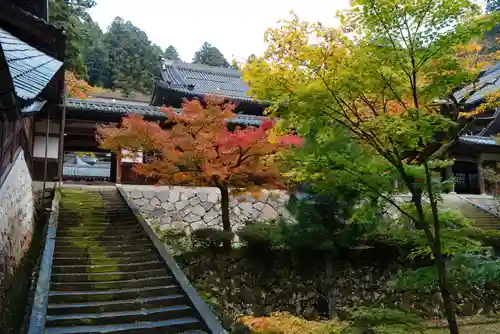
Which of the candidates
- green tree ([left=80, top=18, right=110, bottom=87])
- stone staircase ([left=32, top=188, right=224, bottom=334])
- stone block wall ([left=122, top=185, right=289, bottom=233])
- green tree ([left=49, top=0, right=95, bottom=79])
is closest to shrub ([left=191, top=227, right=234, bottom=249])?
stone staircase ([left=32, top=188, right=224, bottom=334])

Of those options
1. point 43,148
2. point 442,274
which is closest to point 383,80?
point 442,274

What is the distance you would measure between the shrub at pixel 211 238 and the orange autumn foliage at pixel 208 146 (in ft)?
4.29

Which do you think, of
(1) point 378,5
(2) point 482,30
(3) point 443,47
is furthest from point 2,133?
(2) point 482,30

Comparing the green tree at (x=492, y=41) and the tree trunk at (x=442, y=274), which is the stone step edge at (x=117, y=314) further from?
the green tree at (x=492, y=41)

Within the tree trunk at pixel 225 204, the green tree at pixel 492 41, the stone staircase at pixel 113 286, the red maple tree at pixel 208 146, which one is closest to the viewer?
the stone staircase at pixel 113 286

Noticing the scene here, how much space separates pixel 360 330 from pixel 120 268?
490cm

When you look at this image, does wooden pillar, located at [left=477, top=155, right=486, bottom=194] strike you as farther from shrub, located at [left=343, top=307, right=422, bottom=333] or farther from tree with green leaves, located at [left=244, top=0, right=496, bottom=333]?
shrub, located at [left=343, top=307, right=422, bottom=333]

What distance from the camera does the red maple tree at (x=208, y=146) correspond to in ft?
30.5

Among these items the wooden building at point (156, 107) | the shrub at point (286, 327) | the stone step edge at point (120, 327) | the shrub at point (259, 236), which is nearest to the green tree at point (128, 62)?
the wooden building at point (156, 107)

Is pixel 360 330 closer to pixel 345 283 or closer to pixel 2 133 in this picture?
pixel 2 133

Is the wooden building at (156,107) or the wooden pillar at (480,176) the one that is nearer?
the wooden building at (156,107)

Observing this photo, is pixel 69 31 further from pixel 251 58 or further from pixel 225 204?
pixel 251 58

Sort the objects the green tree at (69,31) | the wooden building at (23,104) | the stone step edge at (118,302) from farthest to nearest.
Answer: the green tree at (69,31) → the stone step edge at (118,302) → the wooden building at (23,104)

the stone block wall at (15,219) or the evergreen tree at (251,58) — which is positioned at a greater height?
the evergreen tree at (251,58)
